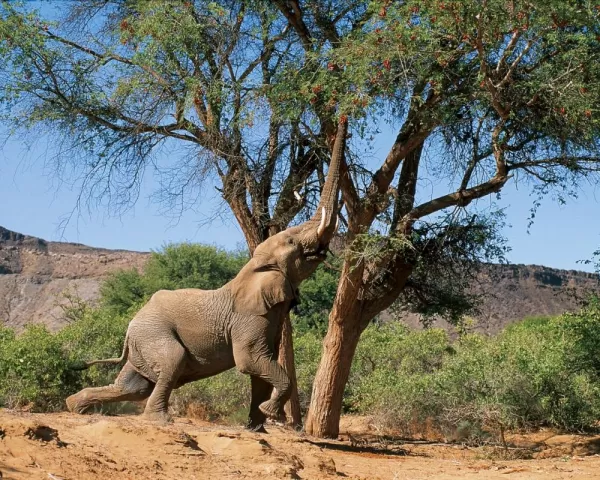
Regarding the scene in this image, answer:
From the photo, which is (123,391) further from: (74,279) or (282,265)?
(74,279)

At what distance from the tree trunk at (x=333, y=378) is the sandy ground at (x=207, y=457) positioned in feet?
3.88

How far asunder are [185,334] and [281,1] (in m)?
5.26

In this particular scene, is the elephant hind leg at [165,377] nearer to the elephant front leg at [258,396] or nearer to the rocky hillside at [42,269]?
the elephant front leg at [258,396]

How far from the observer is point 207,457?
Result: 8.12 metres

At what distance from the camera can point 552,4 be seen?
1031cm

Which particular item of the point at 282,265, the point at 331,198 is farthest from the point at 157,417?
the point at 331,198

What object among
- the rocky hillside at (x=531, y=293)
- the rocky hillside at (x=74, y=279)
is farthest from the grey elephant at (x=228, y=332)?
the rocky hillside at (x=531, y=293)

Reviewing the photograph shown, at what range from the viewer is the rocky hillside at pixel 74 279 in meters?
59.8

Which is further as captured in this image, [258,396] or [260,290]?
[258,396]

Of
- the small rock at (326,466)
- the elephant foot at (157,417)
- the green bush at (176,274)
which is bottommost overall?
the small rock at (326,466)

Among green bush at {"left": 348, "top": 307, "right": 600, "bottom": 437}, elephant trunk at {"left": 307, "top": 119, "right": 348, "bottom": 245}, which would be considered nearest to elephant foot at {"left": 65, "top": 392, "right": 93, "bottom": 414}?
elephant trunk at {"left": 307, "top": 119, "right": 348, "bottom": 245}

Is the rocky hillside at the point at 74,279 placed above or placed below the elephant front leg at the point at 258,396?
above

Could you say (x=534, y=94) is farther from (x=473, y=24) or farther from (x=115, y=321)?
(x=115, y=321)

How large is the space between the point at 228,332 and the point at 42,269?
5618cm
